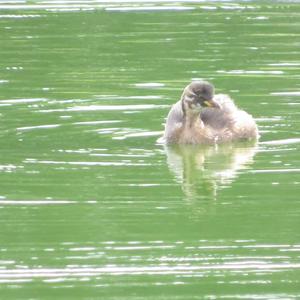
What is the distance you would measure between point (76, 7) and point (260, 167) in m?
14.8

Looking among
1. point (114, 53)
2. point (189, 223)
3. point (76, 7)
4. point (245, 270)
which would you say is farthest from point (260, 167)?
point (76, 7)

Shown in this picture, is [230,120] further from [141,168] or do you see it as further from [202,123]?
[141,168]

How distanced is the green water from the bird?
8.5 inches

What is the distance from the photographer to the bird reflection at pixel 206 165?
14.1m

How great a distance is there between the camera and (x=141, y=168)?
14.7 m

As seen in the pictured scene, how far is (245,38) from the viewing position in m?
24.6

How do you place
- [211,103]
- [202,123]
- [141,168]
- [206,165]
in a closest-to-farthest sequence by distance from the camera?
[141,168] → [206,165] → [211,103] → [202,123]

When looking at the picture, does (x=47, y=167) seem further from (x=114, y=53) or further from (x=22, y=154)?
(x=114, y=53)

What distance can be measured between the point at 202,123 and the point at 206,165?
158 centimetres

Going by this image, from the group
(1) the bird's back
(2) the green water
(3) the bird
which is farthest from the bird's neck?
(2) the green water

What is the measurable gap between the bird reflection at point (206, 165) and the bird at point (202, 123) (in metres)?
0.12

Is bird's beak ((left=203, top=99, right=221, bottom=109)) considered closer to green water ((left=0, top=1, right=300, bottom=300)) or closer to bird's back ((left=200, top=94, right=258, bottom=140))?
bird's back ((left=200, top=94, right=258, bottom=140))

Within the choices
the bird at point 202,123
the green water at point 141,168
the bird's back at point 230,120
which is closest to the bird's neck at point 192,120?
the bird at point 202,123

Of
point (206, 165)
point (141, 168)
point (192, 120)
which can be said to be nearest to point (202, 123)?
point (192, 120)
